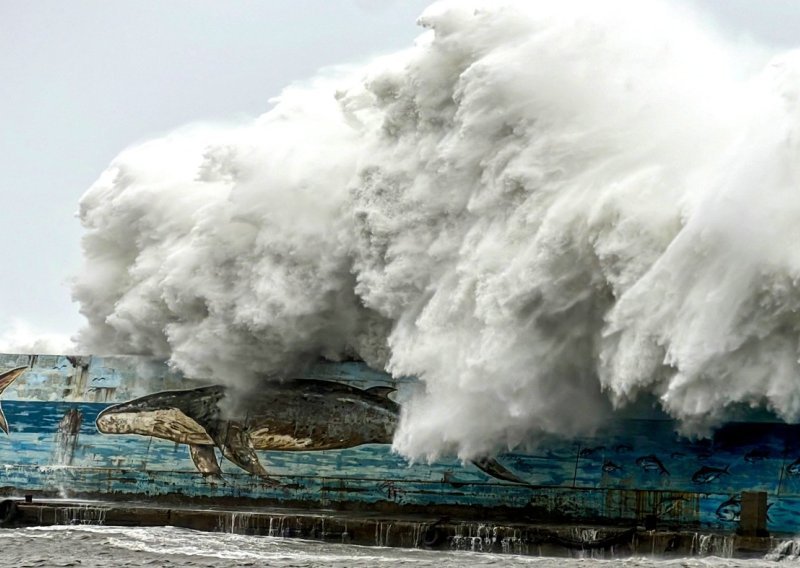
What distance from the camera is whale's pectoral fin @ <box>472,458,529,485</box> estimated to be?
23.3 m

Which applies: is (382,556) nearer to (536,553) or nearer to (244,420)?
(536,553)

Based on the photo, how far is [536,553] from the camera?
20297 mm

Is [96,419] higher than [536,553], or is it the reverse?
[96,419]

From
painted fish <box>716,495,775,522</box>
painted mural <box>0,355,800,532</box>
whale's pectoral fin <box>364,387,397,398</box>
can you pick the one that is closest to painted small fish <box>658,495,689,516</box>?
painted mural <box>0,355,800,532</box>

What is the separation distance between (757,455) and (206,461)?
1096cm

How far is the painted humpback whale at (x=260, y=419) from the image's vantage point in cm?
2480

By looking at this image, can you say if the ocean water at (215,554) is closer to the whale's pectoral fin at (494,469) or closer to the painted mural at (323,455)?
the painted mural at (323,455)

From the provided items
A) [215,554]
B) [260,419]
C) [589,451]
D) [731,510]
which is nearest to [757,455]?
[731,510]

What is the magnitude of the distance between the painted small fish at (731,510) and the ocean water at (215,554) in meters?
2.84

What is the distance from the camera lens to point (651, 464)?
72.1ft

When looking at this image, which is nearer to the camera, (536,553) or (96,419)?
(536,553)

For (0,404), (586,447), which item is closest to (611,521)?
(586,447)

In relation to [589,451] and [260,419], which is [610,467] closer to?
[589,451]

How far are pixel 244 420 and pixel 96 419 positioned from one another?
3.59m
